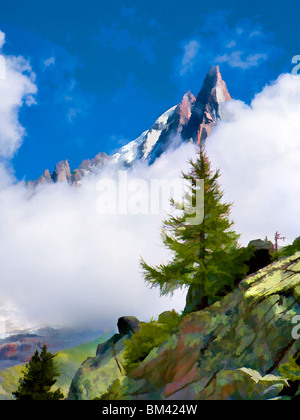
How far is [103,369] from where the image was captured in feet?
110

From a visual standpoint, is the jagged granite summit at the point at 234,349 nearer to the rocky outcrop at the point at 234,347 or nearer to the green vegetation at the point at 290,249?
the rocky outcrop at the point at 234,347

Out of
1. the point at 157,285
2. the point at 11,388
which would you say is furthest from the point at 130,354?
the point at 11,388

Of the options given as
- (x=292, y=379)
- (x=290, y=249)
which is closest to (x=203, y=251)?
(x=290, y=249)

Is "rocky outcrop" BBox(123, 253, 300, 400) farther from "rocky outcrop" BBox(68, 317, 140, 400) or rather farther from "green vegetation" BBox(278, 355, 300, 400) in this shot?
"rocky outcrop" BBox(68, 317, 140, 400)

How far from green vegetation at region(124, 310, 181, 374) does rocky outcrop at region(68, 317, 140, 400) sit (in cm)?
847

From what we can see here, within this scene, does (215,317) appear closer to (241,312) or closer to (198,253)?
(241,312)

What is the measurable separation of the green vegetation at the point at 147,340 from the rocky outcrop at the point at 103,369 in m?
8.47

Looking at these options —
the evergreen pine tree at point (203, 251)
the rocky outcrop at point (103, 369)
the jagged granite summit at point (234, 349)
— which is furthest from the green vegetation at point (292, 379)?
the rocky outcrop at point (103, 369)

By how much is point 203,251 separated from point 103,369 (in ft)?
71.9

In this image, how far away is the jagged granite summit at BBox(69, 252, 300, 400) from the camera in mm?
11523

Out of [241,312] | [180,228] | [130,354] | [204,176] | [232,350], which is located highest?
[204,176]

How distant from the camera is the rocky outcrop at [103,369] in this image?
101 feet

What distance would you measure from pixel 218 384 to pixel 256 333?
8.93 feet
